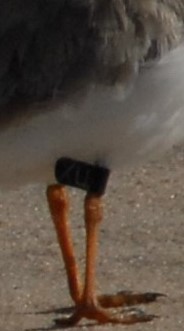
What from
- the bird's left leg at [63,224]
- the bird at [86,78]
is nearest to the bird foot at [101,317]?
the bird's left leg at [63,224]

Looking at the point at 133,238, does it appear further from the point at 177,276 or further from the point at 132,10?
the point at 132,10

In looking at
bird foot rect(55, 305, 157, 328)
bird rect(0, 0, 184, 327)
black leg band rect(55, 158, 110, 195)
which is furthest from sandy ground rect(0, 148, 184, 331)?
bird rect(0, 0, 184, 327)

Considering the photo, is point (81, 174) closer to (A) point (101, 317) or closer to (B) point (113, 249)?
(A) point (101, 317)

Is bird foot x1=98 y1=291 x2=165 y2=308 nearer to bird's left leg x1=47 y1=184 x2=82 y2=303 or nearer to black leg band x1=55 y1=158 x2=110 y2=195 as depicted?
bird's left leg x1=47 y1=184 x2=82 y2=303

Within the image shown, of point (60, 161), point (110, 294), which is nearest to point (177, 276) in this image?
point (110, 294)

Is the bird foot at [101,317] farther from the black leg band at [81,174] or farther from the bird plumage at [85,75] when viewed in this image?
the bird plumage at [85,75]
